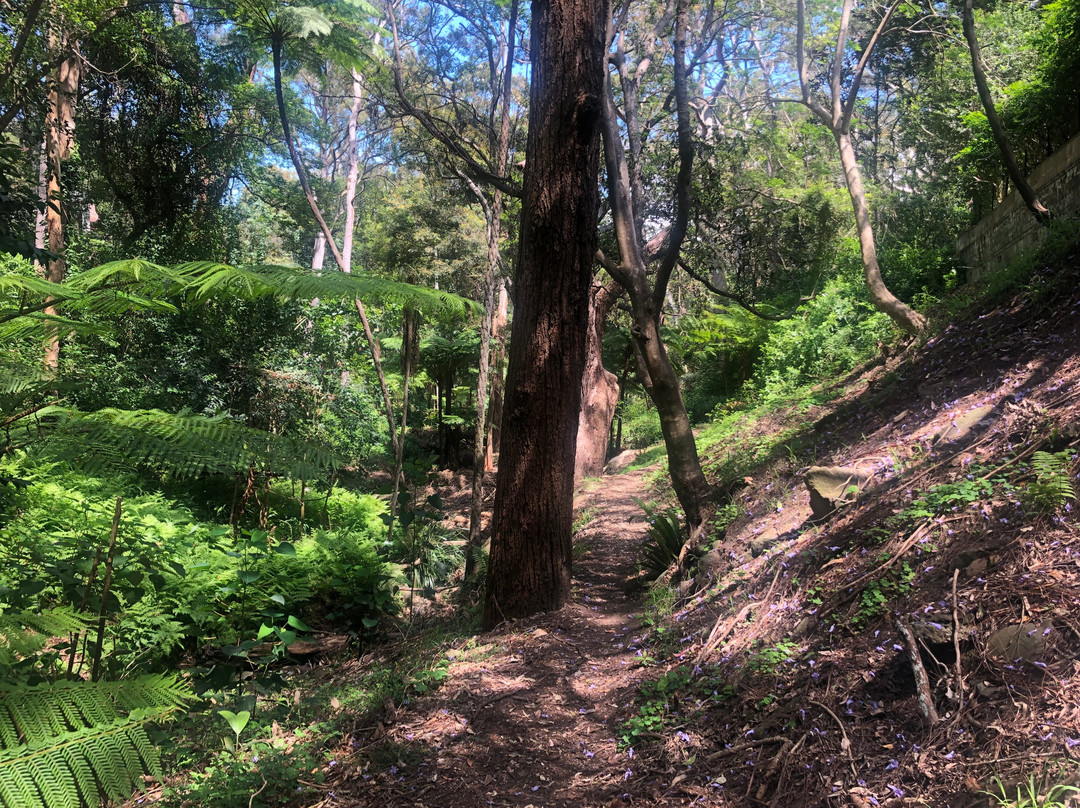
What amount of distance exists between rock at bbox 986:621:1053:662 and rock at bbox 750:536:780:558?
1787 mm

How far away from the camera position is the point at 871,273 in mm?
7902

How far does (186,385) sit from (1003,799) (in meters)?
9.03

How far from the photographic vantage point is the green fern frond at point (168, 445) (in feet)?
6.86

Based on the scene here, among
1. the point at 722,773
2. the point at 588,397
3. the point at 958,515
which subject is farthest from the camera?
the point at 588,397

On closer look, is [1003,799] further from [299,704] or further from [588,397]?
[588,397]

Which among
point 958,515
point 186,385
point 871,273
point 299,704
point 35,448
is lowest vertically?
point 299,704

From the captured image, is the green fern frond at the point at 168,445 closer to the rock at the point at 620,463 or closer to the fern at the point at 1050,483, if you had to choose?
the fern at the point at 1050,483

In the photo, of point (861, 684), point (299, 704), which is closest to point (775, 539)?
point (861, 684)

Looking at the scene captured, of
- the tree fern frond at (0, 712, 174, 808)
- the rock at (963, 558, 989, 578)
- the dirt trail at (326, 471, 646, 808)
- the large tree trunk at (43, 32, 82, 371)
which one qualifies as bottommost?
the dirt trail at (326, 471, 646, 808)

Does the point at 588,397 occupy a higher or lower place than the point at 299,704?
higher

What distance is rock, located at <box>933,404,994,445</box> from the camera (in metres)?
3.67

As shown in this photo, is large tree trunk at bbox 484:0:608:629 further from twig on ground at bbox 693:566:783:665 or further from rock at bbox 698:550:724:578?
twig on ground at bbox 693:566:783:665

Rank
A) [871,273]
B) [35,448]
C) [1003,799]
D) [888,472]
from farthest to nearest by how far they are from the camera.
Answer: [871,273]
[888,472]
[35,448]
[1003,799]

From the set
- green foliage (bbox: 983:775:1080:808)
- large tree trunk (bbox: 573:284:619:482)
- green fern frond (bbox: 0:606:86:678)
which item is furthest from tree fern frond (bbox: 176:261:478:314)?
large tree trunk (bbox: 573:284:619:482)
